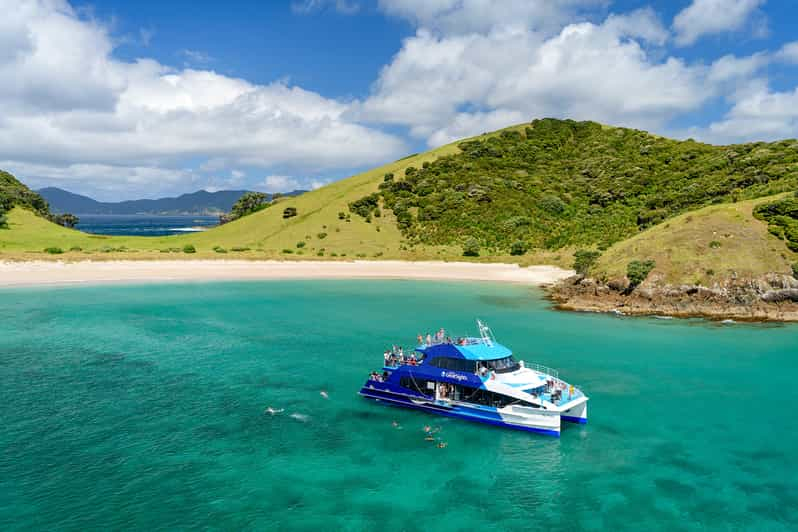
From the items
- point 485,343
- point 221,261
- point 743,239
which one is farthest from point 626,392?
point 221,261

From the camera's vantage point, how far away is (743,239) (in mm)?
72375

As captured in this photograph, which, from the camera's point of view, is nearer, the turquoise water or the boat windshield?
the turquoise water

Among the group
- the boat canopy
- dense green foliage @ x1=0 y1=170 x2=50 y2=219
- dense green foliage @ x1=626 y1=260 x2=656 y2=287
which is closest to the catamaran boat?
the boat canopy

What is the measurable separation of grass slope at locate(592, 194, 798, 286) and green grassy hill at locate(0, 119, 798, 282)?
80 cm

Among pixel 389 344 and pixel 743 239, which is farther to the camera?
pixel 743 239

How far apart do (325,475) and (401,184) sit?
458 feet

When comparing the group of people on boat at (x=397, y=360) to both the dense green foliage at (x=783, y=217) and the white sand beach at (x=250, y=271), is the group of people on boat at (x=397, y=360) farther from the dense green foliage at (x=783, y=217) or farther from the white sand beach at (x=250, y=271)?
the white sand beach at (x=250, y=271)

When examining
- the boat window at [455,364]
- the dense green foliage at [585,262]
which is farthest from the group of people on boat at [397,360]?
the dense green foliage at [585,262]

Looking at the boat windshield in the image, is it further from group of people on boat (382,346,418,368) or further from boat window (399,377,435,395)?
group of people on boat (382,346,418,368)

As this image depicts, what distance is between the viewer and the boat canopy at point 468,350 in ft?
111

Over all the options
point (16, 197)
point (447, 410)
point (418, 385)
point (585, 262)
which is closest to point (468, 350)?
point (447, 410)

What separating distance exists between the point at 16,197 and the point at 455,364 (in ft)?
581

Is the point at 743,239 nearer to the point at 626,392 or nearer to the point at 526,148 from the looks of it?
the point at 626,392

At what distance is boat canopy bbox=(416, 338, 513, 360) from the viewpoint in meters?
34.0
